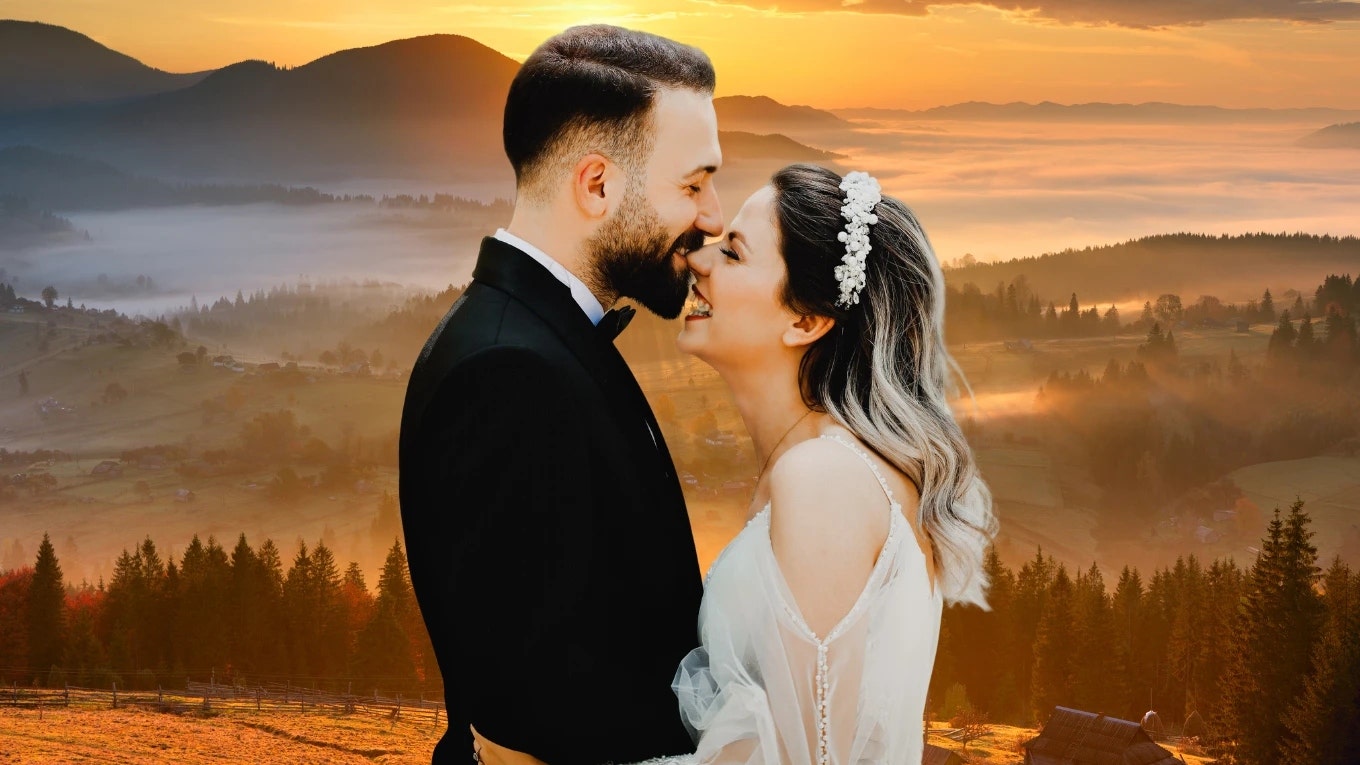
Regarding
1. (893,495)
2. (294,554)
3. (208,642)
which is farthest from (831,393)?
(294,554)

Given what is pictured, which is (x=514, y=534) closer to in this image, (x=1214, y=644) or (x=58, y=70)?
(x=1214, y=644)

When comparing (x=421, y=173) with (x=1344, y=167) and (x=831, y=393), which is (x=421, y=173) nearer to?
(x=1344, y=167)

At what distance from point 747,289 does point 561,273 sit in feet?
2.70

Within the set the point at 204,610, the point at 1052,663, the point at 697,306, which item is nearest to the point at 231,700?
the point at 204,610

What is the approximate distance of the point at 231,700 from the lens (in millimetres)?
25328

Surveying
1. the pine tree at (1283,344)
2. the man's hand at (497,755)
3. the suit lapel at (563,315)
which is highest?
the pine tree at (1283,344)

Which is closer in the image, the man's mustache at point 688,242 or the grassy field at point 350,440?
the man's mustache at point 688,242

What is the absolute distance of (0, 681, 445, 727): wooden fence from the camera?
2427cm

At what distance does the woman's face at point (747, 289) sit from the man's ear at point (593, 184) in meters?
0.59

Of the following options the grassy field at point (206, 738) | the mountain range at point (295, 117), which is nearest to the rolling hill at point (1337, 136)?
the mountain range at point (295, 117)

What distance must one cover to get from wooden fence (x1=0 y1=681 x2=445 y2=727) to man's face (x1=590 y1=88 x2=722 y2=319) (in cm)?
2292

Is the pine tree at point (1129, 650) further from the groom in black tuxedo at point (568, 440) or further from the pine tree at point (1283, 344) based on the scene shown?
the groom in black tuxedo at point (568, 440)

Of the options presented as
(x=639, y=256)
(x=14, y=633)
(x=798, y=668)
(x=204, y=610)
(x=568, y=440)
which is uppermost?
(x=639, y=256)

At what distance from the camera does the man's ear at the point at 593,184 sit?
3914 mm
